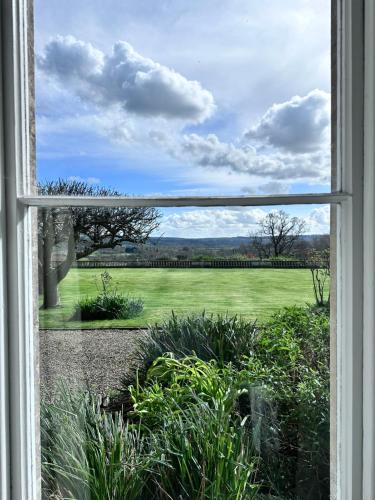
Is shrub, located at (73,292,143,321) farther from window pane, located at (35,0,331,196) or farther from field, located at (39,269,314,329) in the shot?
window pane, located at (35,0,331,196)

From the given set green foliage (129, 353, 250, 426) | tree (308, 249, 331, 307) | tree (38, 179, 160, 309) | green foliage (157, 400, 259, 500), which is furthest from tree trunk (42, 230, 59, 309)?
tree (308, 249, 331, 307)

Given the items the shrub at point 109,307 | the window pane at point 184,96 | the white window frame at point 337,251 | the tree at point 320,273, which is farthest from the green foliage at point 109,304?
the tree at point 320,273

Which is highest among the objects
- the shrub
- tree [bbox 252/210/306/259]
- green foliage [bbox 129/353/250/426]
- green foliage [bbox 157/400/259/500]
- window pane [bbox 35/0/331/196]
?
window pane [bbox 35/0/331/196]

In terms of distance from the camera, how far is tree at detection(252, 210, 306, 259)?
1.05 metres

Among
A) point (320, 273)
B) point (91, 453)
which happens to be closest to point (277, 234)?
point (320, 273)

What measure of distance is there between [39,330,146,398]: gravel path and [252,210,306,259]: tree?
13.9 inches

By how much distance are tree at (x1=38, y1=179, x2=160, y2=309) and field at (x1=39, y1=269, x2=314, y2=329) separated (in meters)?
0.04

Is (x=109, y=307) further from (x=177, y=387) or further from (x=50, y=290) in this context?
(x=177, y=387)

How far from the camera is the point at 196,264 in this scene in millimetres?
1072

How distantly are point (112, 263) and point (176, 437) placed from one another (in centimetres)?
44

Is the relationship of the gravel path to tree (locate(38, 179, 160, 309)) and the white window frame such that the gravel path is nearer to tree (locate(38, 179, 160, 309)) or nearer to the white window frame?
the white window frame

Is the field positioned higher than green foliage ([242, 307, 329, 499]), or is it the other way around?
the field

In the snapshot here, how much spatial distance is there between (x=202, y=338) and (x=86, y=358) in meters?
0.28

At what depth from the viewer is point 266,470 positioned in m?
1.06
